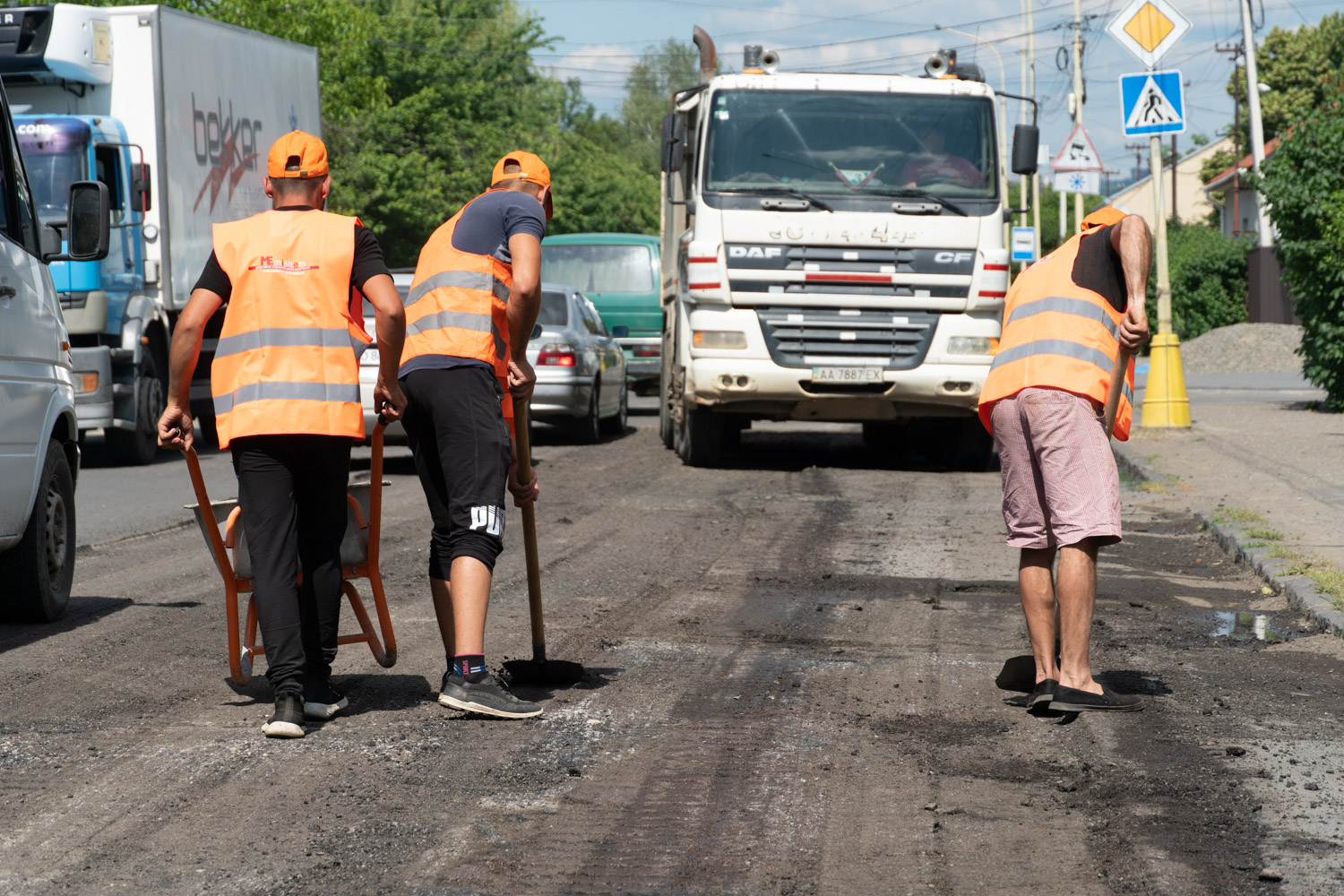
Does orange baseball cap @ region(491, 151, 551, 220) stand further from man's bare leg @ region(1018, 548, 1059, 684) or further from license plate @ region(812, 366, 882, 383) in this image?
license plate @ region(812, 366, 882, 383)

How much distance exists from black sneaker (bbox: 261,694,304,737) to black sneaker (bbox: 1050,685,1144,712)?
2342 mm

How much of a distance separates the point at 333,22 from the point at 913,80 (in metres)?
24.7

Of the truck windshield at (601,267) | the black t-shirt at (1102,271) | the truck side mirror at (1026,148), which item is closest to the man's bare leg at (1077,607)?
the black t-shirt at (1102,271)

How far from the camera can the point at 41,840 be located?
3.90m

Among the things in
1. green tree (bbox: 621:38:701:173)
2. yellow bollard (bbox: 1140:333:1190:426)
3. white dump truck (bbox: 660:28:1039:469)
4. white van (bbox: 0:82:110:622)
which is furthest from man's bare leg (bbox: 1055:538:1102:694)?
green tree (bbox: 621:38:701:173)

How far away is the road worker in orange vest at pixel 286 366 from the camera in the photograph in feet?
16.4

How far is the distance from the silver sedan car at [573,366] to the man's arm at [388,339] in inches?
419

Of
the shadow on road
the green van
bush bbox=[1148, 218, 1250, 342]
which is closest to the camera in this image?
the shadow on road

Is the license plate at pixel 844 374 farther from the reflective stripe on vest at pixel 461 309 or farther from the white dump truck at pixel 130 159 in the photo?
the reflective stripe on vest at pixel 461 309

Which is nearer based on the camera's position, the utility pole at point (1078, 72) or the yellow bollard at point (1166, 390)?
the yellow bollard at point (1166, 390)

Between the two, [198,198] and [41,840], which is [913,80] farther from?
[41,840]

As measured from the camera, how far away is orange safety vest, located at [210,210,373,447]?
197 inches

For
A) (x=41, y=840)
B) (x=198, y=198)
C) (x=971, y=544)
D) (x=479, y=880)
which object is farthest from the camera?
(x=198, y=198)

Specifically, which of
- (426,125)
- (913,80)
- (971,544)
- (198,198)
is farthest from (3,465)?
(426,125)
